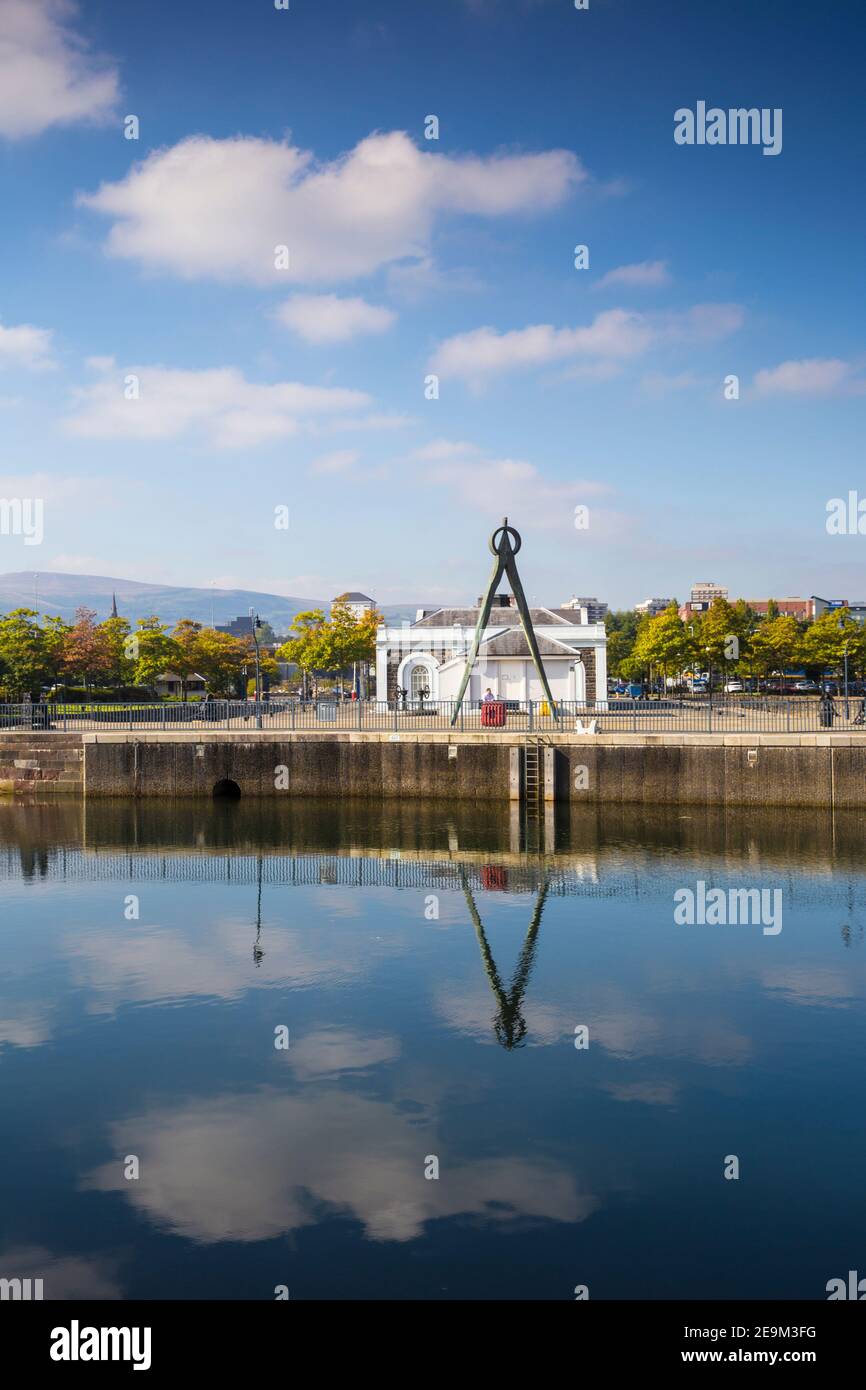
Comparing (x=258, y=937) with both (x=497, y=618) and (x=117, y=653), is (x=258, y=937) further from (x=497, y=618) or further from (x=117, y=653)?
(x=117, y=653)

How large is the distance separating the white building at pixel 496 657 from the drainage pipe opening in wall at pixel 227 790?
18.7 meters

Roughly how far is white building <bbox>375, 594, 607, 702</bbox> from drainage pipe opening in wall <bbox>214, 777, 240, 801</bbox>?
18.7 m

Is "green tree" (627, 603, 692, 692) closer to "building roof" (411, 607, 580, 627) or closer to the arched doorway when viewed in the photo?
"building roof" (411, 607, 580, 627)

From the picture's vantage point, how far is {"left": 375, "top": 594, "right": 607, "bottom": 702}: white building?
2488 inches

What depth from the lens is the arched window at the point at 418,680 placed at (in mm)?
68062

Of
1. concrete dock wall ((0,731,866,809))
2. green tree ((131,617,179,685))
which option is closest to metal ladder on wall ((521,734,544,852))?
concrete dock wall ((0,731,866,809))

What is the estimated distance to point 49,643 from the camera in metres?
75.9

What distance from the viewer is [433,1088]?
49.9ft

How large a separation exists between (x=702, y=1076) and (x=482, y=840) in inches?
821

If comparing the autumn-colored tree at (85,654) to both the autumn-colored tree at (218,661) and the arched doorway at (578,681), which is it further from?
the arched doorway at (578,681)

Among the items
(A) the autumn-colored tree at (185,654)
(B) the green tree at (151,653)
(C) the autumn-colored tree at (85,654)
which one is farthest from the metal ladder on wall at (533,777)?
(A) the autumn-colored tree at (185,654)

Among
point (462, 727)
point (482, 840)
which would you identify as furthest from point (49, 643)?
point (482, 840)

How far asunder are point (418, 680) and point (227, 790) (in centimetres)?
2359
